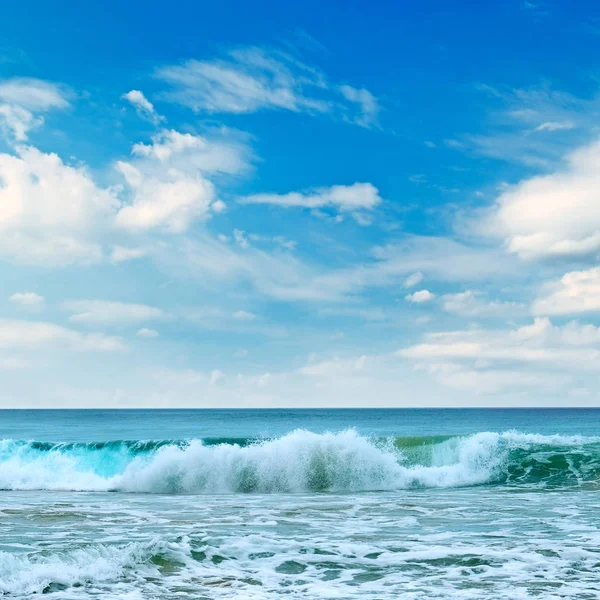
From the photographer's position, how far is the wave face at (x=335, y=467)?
23000mm

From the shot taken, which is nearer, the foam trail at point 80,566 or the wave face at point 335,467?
the foam trail at point 80,566

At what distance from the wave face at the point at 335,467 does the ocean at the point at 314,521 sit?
7 cm

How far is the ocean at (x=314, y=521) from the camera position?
979 centimetres

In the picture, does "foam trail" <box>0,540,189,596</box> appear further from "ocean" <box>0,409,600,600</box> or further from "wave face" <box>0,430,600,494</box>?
"wave face" <box>0,430,600,494</box>

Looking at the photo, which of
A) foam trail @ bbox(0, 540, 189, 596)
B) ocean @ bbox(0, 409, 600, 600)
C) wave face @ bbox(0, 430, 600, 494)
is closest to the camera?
foam trail @ bbox(0, 540, 189, 596)

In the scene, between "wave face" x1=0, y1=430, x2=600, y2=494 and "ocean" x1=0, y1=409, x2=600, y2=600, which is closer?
"ocean" x1=0, y1=409, x2=600, y2=600

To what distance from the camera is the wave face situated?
23.0m

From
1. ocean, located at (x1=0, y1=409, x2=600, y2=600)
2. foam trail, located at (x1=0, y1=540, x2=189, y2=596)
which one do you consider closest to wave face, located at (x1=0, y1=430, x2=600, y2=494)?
ocean, located at (x1=0, y1=409, x2=600, y2=600)

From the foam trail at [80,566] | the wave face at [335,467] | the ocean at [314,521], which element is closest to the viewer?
the foam trail at [80,566]

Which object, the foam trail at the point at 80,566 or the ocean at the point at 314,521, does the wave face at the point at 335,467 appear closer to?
the ocean at the point at 314,521

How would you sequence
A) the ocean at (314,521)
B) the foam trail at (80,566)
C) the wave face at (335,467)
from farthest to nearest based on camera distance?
the wave face at (335,467), the ocean at (314,521), the foam trail at (80,566)

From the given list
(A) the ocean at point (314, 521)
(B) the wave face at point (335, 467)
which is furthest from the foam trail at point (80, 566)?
(B) the wave face at point (335, 467)

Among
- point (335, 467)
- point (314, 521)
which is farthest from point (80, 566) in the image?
point (335, 467)

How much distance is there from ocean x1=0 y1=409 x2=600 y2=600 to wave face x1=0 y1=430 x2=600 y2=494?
0.07 meters
